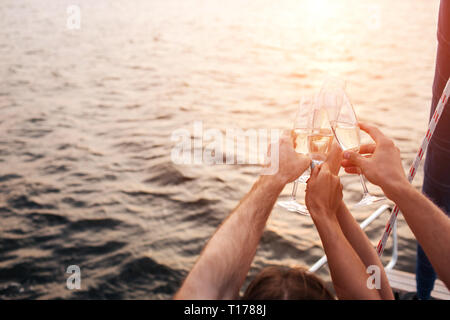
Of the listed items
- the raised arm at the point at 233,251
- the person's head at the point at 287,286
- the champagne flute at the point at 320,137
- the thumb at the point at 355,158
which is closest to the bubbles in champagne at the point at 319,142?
the champagne flute at the point at 320,137

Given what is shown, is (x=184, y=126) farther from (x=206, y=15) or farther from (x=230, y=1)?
(x=230, y=1)

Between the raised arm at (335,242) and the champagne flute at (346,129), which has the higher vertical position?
the champagne flute at (346,129)

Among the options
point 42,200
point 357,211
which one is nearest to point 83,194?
point 42,200

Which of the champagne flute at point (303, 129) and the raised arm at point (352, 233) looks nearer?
the raised arm at point (352, 233)

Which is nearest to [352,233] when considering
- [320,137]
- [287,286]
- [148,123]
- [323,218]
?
[323,218]

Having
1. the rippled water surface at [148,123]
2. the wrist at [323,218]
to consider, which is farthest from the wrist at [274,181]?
the rippled water surface at [148,123]

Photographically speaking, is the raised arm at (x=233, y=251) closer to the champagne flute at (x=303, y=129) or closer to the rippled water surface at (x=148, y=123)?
the champagne flute at (x=303, y=129)

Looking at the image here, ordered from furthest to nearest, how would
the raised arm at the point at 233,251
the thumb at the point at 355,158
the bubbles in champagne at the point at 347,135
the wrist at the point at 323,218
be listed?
the bubbles in champagne at the point at 347,135 → the thumb at the point at 355,158 → the wrist at the point at 323,218 → the raised arm at the point at 233,251

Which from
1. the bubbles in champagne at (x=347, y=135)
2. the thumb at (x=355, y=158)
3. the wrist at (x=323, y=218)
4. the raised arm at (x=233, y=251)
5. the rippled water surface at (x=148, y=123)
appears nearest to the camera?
the raised arm at (x=233, y=251)
